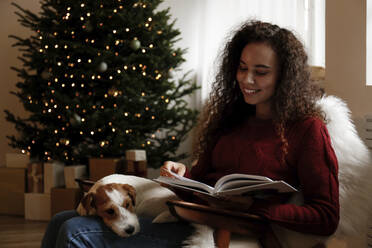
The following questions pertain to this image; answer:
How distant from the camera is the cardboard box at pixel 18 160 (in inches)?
128

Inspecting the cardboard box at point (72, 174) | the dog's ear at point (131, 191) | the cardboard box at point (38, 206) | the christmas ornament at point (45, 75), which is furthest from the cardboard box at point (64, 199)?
the dog's ear at point (131, 191)

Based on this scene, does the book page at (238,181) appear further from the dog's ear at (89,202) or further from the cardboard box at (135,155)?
the cardboard box at (135,155)

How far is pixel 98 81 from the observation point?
3.09 meters

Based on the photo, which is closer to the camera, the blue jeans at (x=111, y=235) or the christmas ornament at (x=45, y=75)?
the blue jeans at (x=111, y=235)

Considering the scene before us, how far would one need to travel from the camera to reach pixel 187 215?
1.08 metres

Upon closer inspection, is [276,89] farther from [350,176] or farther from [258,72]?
[350,176]

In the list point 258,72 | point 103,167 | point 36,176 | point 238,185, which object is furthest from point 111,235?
point 36,176

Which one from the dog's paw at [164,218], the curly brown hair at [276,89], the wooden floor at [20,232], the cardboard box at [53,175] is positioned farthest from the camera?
the cardboard box at [53,175]

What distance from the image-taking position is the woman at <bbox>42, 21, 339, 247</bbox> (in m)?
1.13

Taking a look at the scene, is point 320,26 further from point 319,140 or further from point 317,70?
point 319,140

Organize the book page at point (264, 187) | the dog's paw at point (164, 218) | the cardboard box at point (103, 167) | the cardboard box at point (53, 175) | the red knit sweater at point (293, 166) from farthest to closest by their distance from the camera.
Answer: the cardboard box at point (53, 175) < the cardboard box at point (103, 167) < the dog's paw at point (164, 218) < the red knit sweater at point (293, 166) < the book page at point (264, 187)

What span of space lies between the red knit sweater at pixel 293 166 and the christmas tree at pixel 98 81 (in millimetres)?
1532

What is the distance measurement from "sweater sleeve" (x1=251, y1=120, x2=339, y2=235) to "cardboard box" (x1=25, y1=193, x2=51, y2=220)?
233 cm

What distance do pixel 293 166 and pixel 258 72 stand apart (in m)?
0.33
